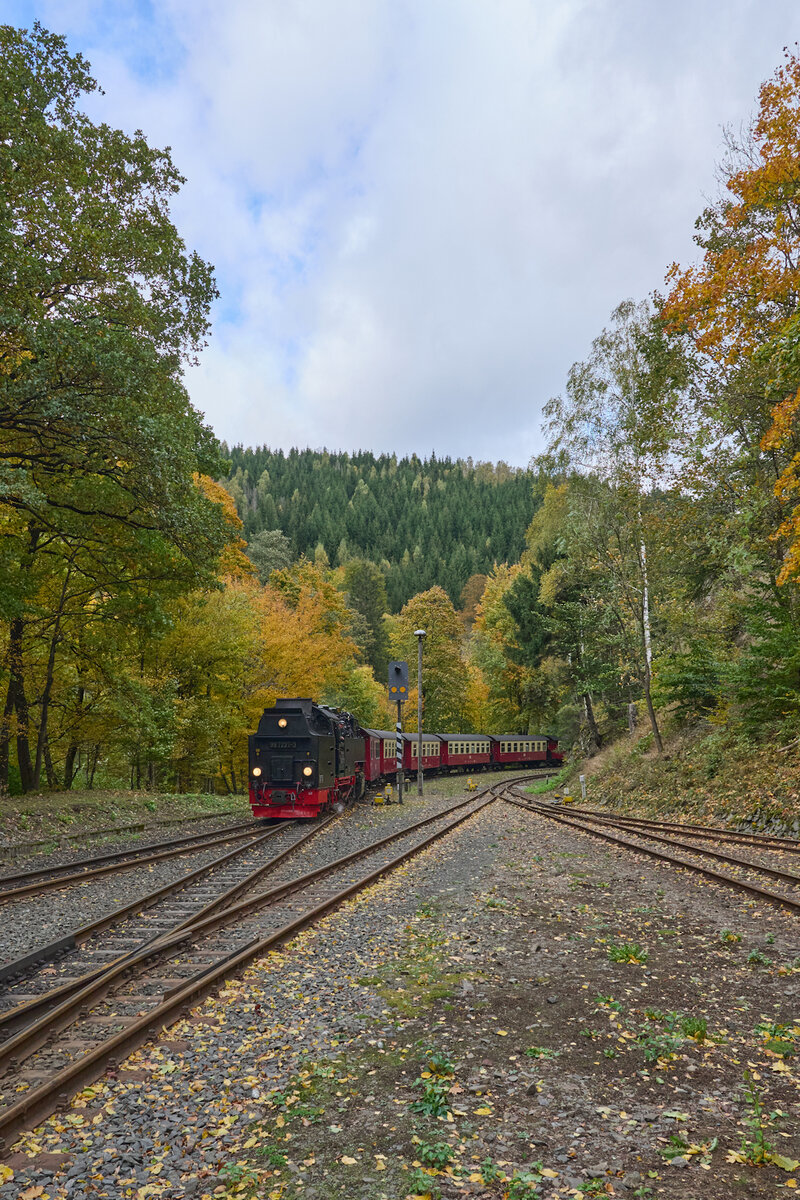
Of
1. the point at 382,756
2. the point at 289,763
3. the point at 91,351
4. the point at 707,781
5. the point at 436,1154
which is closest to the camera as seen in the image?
the point at 436,1154

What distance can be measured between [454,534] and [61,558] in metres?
120

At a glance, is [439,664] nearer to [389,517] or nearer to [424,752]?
[424,752]

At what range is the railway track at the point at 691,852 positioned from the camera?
9.17 metres

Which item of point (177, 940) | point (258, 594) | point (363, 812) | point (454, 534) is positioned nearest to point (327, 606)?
point (258, 594)

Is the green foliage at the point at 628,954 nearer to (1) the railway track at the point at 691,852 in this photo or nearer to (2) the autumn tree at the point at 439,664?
(1) the railway track at the point at 691,852

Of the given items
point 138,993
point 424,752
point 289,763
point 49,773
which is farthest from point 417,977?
point 424,752

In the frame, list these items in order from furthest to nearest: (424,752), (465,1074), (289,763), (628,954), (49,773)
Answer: (424,752) → (49,773) → (289,763) → (628,954) → (465,1074)

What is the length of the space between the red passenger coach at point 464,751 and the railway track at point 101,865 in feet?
82.4

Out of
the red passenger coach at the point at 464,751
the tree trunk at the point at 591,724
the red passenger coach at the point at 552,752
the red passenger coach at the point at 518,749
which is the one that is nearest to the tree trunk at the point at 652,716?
the tree trunk at the point at 591,724

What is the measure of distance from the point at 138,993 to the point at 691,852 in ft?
32.2

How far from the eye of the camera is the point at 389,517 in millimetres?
138625

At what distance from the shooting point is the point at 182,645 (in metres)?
24.2

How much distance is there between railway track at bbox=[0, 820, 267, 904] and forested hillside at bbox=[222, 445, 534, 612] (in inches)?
2856

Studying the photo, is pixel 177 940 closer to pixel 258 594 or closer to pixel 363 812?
pixel 363 812
